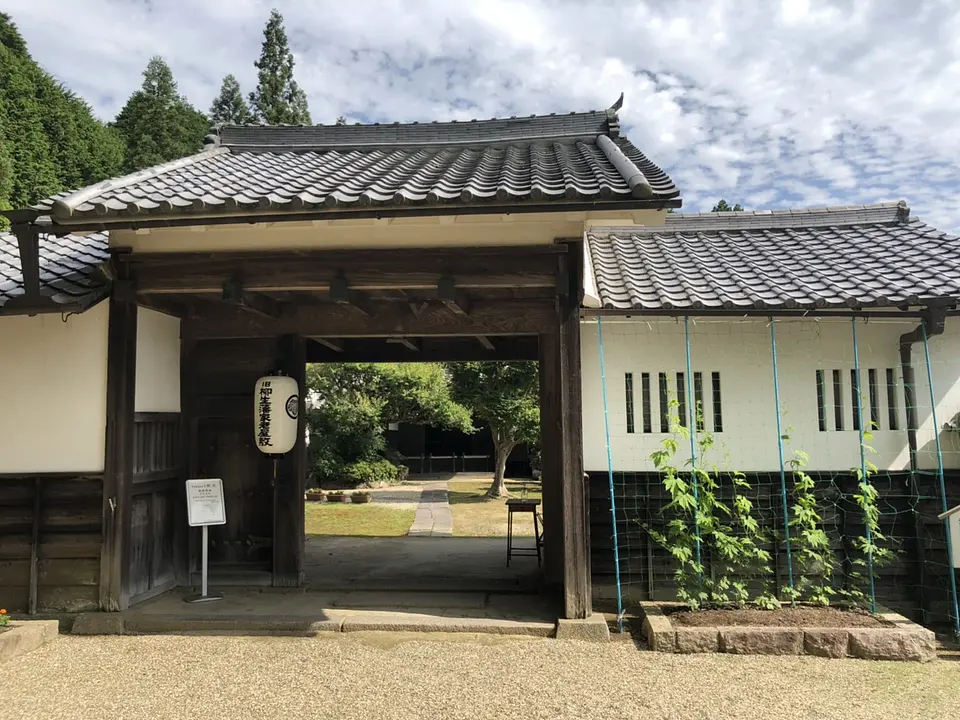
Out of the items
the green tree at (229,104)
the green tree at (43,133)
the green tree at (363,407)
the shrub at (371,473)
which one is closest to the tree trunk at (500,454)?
the green tree at (363,407)

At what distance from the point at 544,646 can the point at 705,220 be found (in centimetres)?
Answer: 607

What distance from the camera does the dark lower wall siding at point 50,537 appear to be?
5902 mm

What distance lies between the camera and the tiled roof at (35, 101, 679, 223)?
15.8 feet

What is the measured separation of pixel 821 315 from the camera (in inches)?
240

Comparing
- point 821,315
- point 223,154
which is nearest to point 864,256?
point 821,315

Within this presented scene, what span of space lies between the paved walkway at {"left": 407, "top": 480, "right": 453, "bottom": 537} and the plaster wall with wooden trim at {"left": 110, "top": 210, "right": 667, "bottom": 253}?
740cm

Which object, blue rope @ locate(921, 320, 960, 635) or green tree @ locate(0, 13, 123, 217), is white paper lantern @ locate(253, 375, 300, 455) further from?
green tree @ locate(0, 13, 123, 217)

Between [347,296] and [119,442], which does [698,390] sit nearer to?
[347,296]

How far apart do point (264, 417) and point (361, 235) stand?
2327 mm

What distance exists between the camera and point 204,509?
6.64m

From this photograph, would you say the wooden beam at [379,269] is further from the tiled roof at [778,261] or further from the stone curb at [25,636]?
the stone curb at [25,636]

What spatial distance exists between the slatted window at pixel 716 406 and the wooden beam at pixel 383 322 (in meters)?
1.74

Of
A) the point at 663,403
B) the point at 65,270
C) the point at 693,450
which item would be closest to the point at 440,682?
the point at 693,450

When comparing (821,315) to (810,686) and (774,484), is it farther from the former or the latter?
(810,686)
